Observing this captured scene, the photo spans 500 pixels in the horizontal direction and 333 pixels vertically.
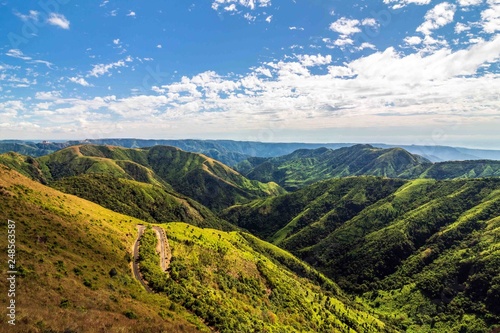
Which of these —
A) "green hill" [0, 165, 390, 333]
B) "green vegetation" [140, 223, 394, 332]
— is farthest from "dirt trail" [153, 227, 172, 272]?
"green hill" [0, 165, 390, 333]

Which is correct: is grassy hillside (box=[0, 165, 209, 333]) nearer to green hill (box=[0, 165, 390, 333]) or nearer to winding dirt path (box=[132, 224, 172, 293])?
green hill (box=[0, 165, 390, 333])

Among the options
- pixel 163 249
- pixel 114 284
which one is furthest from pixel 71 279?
pixel 163 249

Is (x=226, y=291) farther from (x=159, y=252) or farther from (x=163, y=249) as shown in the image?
(x=163, y=249)

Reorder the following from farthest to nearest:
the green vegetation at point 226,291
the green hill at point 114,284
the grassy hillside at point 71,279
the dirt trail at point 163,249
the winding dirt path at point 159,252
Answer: the dirt trail at point 163,249 < the winding dirt path at point 159,252 < the green vegetation at point 226,291 < the green hill at point 114,284 < the grassy hillside at point 71,279

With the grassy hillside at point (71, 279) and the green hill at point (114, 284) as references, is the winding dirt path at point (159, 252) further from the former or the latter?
the grassy hillside at point (71, 279)

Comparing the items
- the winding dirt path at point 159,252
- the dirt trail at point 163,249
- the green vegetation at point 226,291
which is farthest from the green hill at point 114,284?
the dirt trail at point 163,249

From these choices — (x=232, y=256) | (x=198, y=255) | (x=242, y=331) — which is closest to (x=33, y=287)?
(x=242, y=331)
